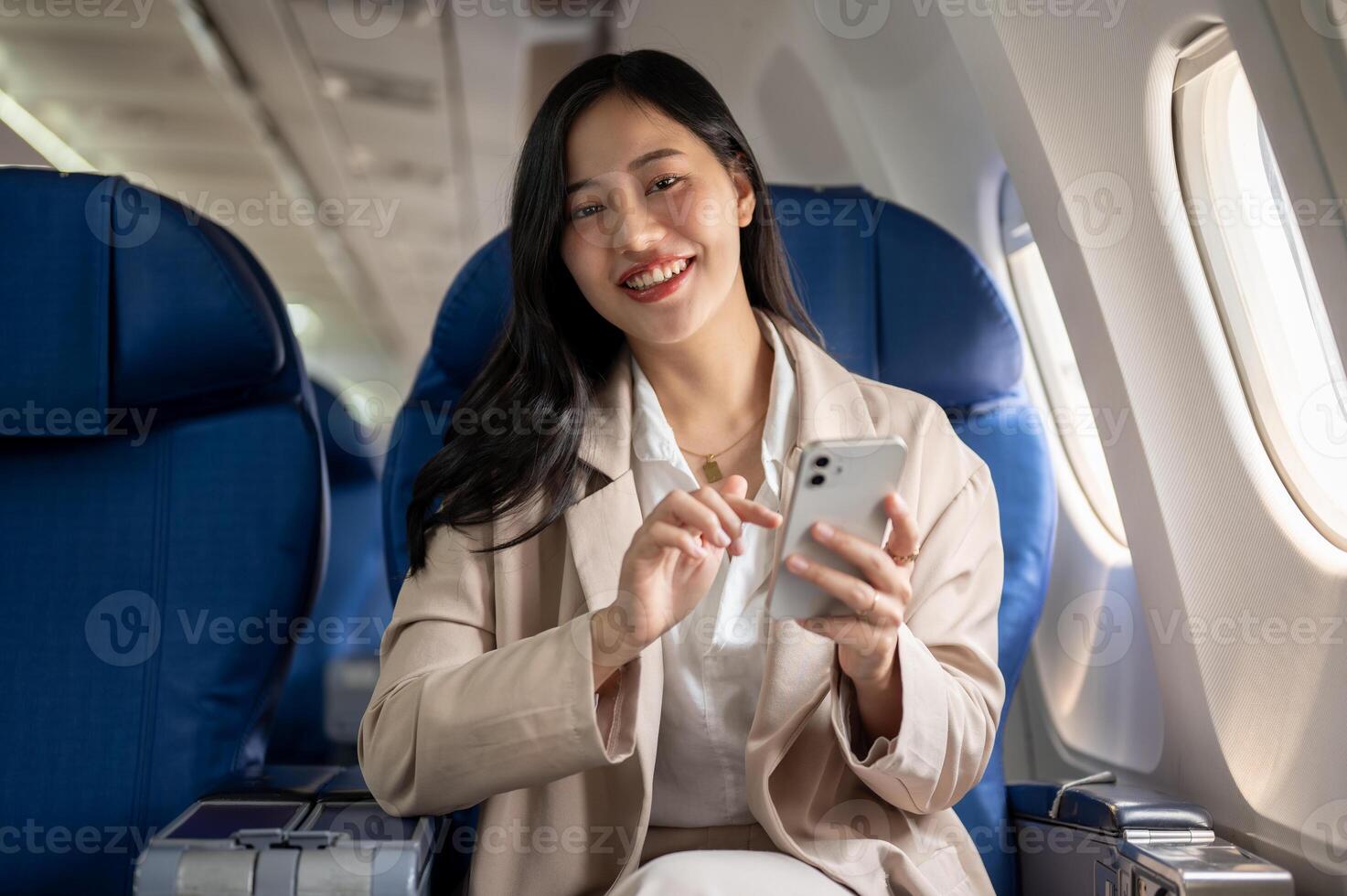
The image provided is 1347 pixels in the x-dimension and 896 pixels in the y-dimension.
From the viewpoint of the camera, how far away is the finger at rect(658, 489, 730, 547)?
1246 millimetres

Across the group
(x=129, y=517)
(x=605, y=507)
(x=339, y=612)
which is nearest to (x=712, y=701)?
(x=605, y=507)

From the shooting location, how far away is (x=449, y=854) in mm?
1712

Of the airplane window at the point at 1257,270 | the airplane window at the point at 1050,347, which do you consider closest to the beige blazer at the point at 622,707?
the airplane window at the point at 1257,270

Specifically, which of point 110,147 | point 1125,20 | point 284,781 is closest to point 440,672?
point 284,781

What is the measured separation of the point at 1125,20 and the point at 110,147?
15.2 ft

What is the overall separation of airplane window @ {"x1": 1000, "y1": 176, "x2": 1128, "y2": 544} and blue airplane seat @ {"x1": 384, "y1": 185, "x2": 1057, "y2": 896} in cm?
46

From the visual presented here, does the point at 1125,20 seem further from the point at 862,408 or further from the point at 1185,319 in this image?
the point at 862,408

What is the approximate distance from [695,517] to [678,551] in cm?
9

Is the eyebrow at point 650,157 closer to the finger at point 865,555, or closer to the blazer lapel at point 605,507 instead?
the blazer lapel at point 605,507

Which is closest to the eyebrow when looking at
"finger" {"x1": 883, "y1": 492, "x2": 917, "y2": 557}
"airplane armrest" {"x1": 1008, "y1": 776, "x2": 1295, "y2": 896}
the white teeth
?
the white teeth

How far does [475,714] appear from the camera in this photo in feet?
4.58

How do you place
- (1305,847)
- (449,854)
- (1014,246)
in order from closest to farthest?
(1305,847) < (449,854) < (1014,246)

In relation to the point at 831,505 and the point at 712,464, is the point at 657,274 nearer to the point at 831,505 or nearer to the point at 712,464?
the point at 712,464

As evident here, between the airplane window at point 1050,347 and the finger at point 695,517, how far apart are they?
4.90 feet
